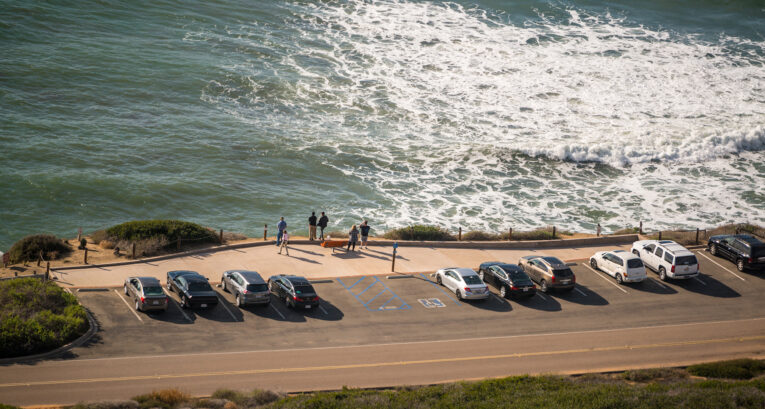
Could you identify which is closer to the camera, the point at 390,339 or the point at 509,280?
the point at 390,339

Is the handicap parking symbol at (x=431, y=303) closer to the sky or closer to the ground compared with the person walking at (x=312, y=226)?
closer to the ground

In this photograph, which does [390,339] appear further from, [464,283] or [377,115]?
[377,115]

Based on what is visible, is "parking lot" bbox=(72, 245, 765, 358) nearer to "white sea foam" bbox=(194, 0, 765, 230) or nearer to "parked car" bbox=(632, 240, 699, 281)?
"parked car" bbox=(632, 240, 699, 281)

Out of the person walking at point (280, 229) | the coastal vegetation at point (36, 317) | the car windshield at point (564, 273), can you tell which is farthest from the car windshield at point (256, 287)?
the car windshield at point (564, 273)

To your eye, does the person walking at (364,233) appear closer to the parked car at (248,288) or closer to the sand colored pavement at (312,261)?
the sand colored pavement at (312,261)

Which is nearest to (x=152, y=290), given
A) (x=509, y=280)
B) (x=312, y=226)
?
(x=312, y=226)

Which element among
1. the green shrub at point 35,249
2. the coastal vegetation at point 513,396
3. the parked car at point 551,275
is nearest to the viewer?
the coastal vegetation at point 513,396
